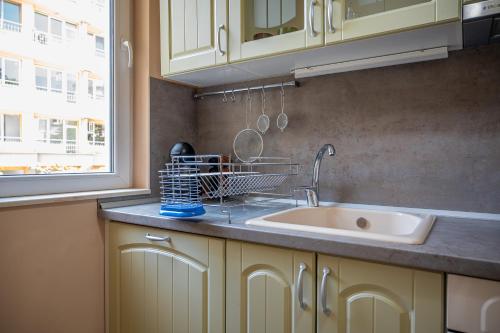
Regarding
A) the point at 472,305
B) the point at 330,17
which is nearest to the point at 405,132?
the point at 330,17

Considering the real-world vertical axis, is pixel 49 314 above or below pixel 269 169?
below

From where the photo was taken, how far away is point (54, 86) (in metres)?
1.44

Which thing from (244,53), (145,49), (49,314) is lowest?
(49,314)

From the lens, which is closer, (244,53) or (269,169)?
(244,53)

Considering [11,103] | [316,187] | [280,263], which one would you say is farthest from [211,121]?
[280,263]

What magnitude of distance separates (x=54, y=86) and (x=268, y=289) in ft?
4.01

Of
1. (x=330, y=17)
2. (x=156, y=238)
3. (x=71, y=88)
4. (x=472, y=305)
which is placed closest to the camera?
(x=472, y=305)

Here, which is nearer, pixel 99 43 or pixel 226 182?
pixel 226 182

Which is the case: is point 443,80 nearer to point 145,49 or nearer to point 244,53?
point 244,53

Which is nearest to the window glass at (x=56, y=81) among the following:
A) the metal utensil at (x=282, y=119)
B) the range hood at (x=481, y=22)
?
the metal utensil at (x=282, y=119)

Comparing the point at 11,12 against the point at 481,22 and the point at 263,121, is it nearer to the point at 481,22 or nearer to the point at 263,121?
the point at 263,121

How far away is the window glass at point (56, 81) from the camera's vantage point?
4.69 ft

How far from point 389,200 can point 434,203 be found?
0.16 m

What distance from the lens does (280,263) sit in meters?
0.99
